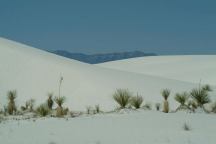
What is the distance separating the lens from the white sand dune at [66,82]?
1230 inches

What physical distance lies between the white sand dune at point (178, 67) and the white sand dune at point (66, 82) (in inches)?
964

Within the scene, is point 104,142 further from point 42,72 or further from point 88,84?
point 42,72

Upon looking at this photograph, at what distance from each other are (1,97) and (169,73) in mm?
46493

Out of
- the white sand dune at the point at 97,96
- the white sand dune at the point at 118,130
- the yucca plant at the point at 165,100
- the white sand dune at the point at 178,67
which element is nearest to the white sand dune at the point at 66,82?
the white sand dune at the point at 97,96

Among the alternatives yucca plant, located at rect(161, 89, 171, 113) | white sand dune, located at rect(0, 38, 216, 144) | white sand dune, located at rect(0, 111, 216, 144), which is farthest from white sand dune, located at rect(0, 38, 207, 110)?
white sand dune, located at rect(0, 111, 216, 144)

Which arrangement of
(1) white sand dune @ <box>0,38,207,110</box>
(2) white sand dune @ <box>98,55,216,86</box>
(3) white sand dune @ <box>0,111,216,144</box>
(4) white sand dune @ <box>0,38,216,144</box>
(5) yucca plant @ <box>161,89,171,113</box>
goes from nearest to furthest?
(3) white sand dune @ <box>0,111,216,144</box> < (4) white sand dune @ <box>0,38,216,144</box> < (5) yucca plant @ <box>161,89,171,113</box> < (1) white sand dune @ <box>0,38,207,110</box> < (2) white sand dune @ <box>98,55,216,86</box>

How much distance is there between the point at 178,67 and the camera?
77.9 metres

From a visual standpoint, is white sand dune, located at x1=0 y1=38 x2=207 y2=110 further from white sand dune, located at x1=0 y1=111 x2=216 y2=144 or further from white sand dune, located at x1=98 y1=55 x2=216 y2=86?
white sand dune, located at x1=98 y1=55 x2=216 y2=86

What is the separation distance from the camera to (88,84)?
34.1 meters

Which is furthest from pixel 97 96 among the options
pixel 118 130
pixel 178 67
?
pixel 178 67

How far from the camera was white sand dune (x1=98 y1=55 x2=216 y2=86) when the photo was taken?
65875 mm

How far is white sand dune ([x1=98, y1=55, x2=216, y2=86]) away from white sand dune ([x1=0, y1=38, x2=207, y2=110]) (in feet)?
80.4

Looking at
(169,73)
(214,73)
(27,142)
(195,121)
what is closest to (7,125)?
(27,142)

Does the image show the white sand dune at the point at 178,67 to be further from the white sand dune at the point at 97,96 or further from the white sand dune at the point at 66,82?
the white sand dune at the point at 66,82
